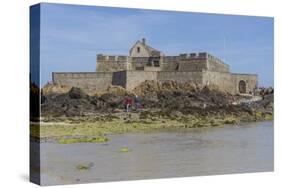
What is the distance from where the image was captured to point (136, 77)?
15.9 metres

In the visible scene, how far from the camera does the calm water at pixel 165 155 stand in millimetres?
14602

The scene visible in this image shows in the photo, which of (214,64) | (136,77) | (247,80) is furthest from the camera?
(247,80)

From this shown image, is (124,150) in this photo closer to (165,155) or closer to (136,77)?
(165,155)

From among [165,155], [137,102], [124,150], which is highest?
[137,102]

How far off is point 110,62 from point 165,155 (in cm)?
220

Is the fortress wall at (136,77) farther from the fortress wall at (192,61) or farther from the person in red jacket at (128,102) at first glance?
the fortress wall at (192,61)

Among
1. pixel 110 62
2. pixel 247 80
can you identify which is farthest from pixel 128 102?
pixel 247 80

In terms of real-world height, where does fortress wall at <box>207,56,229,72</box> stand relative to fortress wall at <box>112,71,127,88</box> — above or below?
above

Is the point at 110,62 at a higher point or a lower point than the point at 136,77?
higher

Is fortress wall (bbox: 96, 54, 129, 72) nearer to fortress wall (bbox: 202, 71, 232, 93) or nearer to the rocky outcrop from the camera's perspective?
the rocky outcrop

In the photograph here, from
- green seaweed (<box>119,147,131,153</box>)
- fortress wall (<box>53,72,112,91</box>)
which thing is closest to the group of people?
fortress wall (<box>53,72,112,91</box>)

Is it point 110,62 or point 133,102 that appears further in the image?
point 133,102

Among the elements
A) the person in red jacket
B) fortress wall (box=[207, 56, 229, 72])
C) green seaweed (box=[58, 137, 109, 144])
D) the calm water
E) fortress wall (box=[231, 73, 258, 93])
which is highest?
fortress wall (box=[207, 56, 229, 72])

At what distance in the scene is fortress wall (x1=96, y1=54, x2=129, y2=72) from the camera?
50.0 ft
